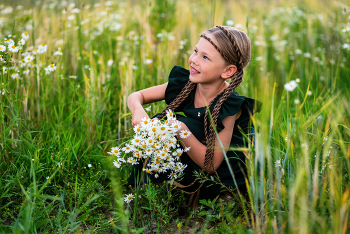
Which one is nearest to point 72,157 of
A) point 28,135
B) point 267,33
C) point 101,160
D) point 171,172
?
point 101,160

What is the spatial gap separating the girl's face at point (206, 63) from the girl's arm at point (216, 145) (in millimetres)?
295

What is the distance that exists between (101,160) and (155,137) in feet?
2.54

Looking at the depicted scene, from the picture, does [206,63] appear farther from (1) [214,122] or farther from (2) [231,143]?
(2) [231,143]

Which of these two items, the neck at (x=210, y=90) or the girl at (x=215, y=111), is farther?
the neck at (x=210, y=90)

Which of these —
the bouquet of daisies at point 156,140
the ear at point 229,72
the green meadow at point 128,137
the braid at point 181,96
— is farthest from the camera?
the braid at point 181,96

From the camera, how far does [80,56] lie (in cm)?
342

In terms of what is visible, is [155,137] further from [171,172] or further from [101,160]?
[101,160]

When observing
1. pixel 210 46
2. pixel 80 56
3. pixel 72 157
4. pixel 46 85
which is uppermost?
pixel 210 46

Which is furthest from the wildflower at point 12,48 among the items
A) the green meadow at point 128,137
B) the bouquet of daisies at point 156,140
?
the bouquet of daisies at point 156,140

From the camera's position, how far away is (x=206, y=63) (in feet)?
6.17

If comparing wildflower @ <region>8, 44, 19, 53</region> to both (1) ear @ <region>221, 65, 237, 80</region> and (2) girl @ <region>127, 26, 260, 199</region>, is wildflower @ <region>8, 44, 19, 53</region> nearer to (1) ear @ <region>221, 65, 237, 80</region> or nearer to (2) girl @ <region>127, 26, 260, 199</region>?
(2) girl @ <region>127, 26, 260, 199</region>

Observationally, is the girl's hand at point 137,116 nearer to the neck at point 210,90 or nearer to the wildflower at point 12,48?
the neck at point 210,90

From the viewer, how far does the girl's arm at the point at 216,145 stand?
1.81m

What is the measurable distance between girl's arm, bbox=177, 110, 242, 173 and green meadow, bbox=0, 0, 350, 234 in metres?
0.17
